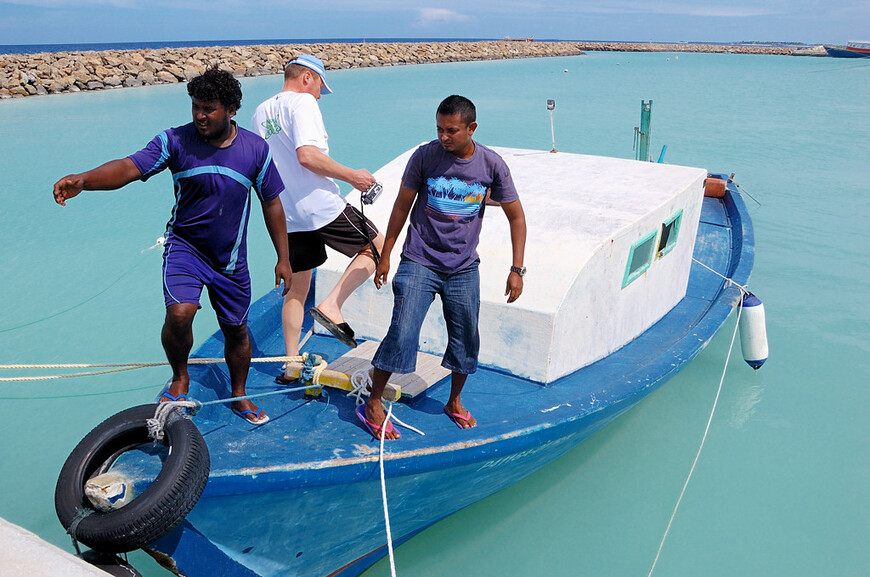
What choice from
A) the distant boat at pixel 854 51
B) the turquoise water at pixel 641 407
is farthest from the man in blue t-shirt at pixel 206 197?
the distant boat at pixel 854 51

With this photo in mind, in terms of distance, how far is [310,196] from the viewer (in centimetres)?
395

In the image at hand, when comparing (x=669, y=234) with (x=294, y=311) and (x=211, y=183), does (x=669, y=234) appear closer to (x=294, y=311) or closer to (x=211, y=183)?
(x=294, y=311)

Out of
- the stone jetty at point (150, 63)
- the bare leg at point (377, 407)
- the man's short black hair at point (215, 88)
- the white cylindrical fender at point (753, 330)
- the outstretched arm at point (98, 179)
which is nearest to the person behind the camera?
the outstretched arm at point (98, 179)

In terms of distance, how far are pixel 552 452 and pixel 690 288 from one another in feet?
10.4

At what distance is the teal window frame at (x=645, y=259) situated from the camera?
481 centimetres

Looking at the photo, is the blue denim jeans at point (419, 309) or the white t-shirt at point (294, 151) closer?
the blue denim jeans at point (419, 309)

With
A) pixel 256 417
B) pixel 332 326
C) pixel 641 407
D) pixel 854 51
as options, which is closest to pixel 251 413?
pixel 256 417

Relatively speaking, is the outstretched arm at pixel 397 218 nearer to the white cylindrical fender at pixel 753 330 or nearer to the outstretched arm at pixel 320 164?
the outstretched arm at pixel 320 164

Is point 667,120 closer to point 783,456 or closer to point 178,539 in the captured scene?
point 783,456

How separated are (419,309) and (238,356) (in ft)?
3.59

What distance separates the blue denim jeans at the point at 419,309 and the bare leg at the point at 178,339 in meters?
0.92

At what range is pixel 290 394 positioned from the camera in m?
4.24

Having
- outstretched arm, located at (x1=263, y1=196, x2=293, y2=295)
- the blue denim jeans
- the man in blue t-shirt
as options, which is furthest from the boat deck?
outstretched arm, located at (x1=263, y1=196, x2=293, y2=295)

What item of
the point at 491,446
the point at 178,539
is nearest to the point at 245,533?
the point at 178,539
